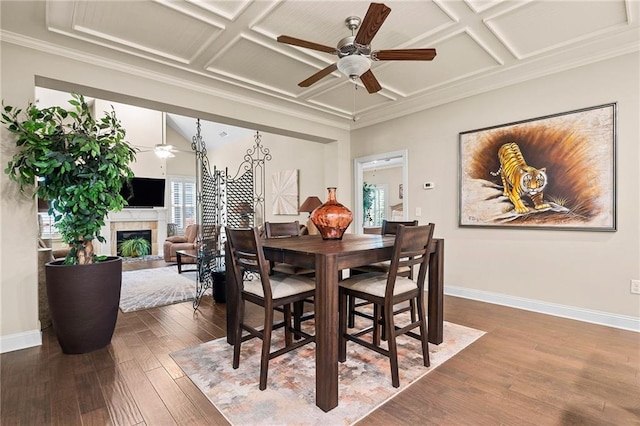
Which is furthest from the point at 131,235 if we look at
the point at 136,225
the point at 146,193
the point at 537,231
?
the point at 537,231

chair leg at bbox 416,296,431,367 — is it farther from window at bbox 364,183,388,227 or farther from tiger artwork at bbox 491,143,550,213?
window at bbox 364,183,388,227

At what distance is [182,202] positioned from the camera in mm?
9789

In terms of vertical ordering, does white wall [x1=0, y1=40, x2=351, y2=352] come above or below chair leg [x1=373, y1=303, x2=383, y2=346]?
above

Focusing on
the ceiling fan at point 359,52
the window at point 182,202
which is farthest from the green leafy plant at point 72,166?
the window at point 182,202

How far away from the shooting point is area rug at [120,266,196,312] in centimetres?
391

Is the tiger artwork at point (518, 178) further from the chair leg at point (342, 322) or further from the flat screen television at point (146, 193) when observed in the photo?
the flat screen television at point (146, 193)

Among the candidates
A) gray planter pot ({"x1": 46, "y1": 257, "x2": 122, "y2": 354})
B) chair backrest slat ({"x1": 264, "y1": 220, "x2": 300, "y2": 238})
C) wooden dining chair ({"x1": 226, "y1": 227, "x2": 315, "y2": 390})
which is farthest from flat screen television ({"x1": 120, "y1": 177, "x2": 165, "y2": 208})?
wooden dining chair ({"x1": 226, "y1": 227, "x2": 315, "y2": 390})

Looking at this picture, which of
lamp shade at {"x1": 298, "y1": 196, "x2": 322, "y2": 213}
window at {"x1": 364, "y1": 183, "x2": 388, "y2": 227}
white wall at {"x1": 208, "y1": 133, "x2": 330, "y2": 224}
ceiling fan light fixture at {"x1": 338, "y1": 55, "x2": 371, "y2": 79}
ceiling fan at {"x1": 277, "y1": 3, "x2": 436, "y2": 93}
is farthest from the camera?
window at {"x1": 364, "y1": 183, "x2": 388, "y2": 227}

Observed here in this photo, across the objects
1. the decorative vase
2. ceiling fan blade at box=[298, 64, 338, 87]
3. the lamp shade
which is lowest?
the decorative vase

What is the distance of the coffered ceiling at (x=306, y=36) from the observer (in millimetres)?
2352

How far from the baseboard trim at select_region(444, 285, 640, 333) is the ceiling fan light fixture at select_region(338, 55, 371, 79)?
3.01m

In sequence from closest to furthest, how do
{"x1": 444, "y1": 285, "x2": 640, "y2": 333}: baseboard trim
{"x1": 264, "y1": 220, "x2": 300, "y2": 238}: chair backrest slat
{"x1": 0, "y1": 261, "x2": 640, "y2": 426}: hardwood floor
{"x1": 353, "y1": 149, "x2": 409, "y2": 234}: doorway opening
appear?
{"x1": 0, "y1": 261, "x2": 640, "y2": 426}: hardwood floor → {"x1": 444, "y1": 285, "x2": 640, "y2": 333}: baseboard trim → {"x1": 264, "y1": 220, "x2": 300, "y2": 238}: chair backrest slat → {"x1": 353, "y1": 149, "x2": 409, "y2": 234}: doorway opening

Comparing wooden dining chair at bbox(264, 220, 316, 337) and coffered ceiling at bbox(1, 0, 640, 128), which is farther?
wooden dining chair at bbox(264, 220, 316, 337)

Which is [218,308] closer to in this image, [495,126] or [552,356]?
[552,356]
